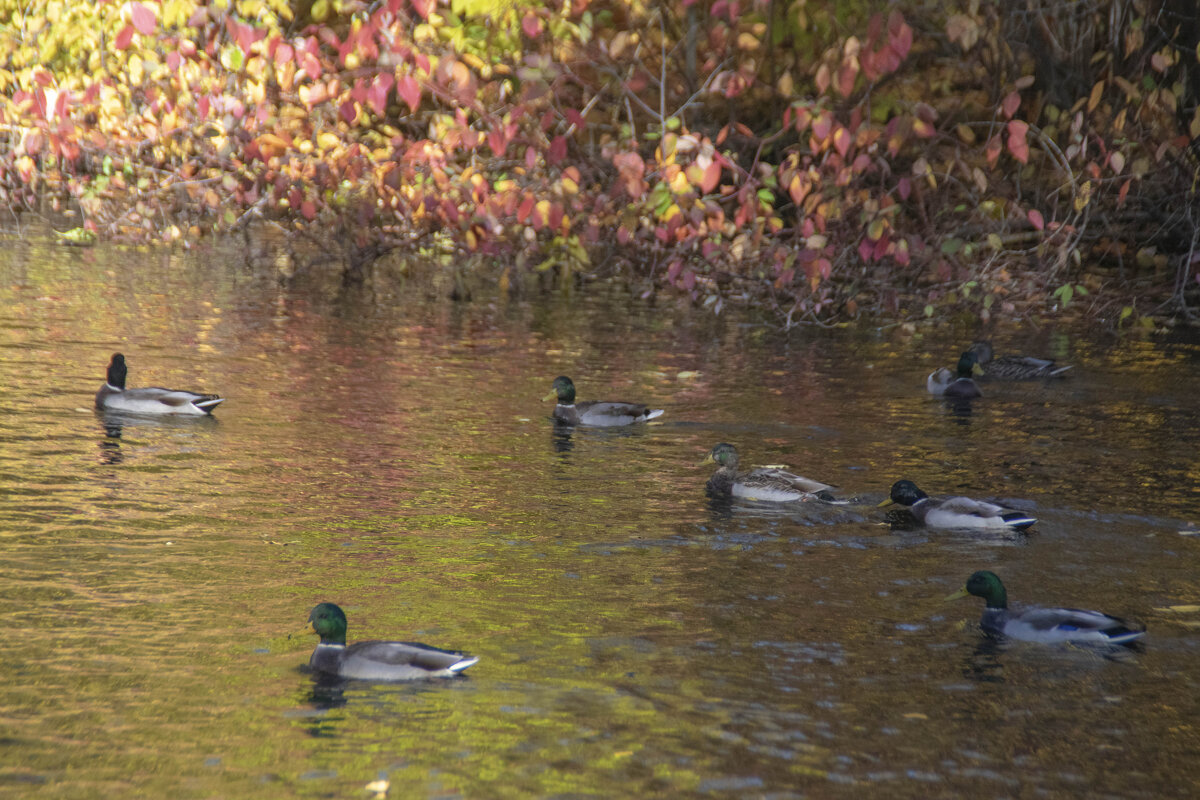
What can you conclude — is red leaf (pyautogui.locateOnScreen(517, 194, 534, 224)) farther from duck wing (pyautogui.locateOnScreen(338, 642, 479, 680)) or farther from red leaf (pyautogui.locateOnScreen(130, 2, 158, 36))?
duck wing (pyautogui.locateOnScreen(338, 642, 479, 680))

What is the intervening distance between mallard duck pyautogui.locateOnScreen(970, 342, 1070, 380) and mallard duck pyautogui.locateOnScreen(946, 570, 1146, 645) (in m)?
10.0

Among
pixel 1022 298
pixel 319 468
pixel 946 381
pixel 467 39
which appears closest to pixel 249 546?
pixel 319 468

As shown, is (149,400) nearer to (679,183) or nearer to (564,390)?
(564,390)

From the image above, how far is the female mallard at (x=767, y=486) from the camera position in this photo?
12242 mm

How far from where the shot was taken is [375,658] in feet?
27.1

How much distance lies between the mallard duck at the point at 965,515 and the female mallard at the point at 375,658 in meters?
4.65

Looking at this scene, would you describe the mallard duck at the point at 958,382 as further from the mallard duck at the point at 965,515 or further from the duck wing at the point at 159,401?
the duck wing at the point at 159,401

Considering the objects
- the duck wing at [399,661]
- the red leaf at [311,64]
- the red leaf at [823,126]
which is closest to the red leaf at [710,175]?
Result: the red leaf at [823,126]

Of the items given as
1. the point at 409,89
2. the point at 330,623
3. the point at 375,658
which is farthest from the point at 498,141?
the point at 375,658

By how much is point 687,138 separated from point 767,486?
5989 mm

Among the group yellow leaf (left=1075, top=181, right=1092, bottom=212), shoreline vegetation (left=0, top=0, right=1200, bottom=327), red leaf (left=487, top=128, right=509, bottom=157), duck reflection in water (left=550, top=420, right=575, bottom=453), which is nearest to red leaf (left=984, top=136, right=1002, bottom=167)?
shoreline vegetation (left=0, top=0, right=1200, bottom=327)

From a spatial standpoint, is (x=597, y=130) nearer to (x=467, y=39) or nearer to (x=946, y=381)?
(x=467, y=39)

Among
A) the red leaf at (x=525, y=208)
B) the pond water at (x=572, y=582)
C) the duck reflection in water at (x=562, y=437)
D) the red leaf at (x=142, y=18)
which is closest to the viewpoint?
the pond water at (x=572, y=582)

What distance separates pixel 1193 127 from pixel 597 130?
1162cm
